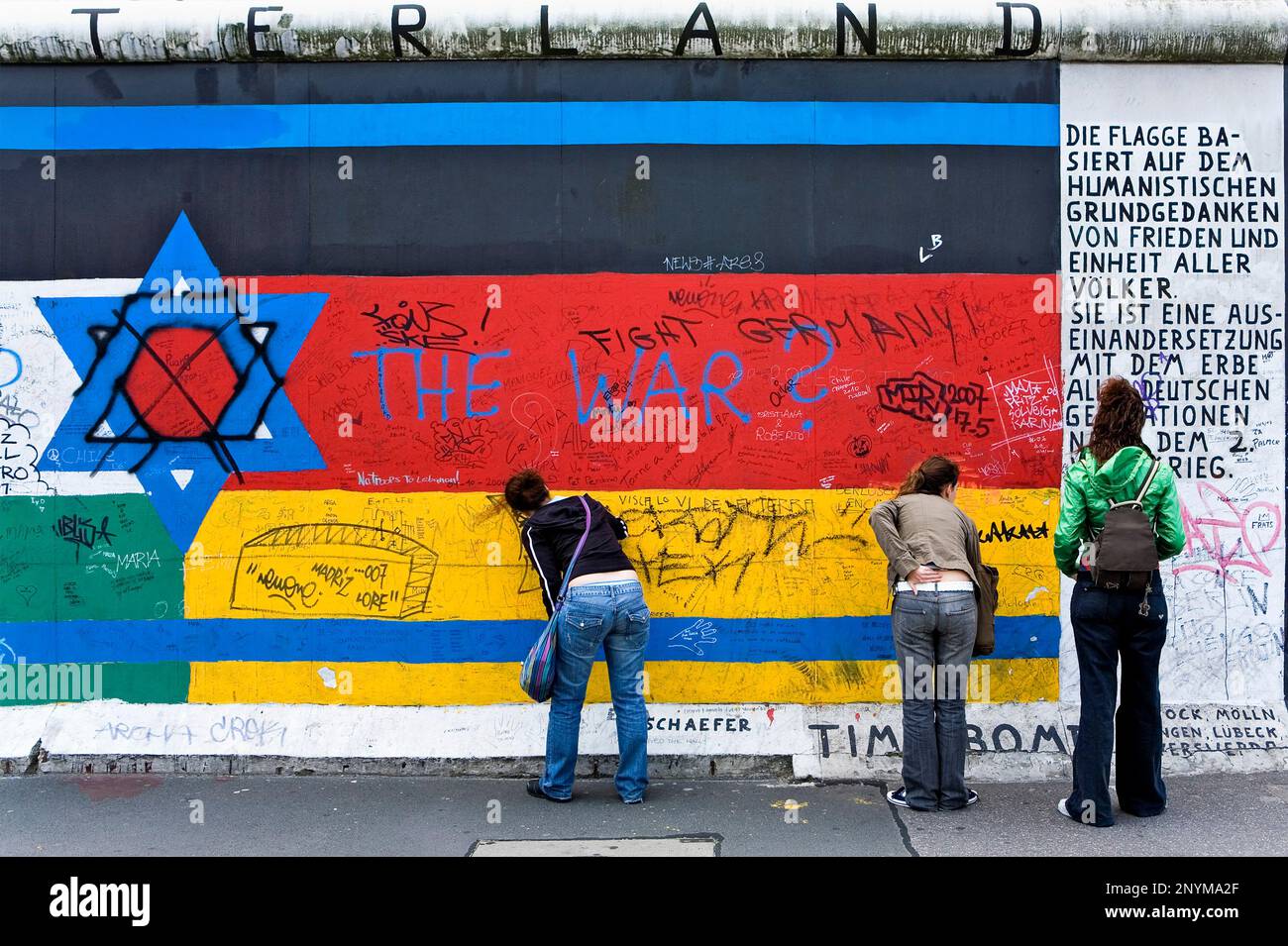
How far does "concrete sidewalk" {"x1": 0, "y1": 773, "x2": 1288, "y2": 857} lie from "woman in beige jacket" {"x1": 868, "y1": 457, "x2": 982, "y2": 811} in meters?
0.20

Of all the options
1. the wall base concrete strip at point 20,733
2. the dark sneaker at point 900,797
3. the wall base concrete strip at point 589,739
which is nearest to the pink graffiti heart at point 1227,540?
the wall base concrete strip at point 589,739

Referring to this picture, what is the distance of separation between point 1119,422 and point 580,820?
3.40m

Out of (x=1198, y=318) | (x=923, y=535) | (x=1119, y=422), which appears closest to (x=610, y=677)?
(x=923, y=535)

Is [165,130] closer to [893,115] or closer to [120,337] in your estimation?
[120,337]

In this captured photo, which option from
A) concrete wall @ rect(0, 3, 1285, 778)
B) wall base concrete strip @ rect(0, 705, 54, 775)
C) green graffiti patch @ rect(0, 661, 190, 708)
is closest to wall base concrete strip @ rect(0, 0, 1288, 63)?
concrete wall @ rect(0, 3, 1285, 778)

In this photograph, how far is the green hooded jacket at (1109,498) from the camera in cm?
551

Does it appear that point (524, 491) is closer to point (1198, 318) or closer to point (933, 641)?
point (933, 641)

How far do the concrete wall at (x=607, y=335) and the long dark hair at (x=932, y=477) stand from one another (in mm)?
774

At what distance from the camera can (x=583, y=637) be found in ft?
19.3

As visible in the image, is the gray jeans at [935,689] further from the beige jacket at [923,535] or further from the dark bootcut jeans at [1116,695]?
the dark bootcut jeans at [1116,695]

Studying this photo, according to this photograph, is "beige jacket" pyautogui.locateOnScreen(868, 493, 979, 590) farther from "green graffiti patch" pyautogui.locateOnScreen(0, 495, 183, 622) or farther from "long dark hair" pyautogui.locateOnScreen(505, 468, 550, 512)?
"green graffiti patch" pyautogui.locateOnScreen(0, 495, 183, 622)

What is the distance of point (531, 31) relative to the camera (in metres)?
6.88

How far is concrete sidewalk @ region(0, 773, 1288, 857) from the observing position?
17.5 feet

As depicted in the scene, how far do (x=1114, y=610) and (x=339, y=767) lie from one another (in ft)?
14.4
